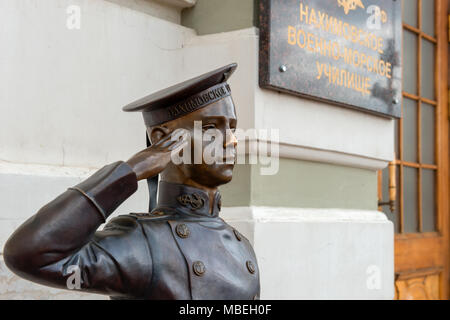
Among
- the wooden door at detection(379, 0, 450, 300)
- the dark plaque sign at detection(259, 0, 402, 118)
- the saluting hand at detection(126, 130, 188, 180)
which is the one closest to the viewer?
the saluting hand at detection(126, 130, 188, 180)

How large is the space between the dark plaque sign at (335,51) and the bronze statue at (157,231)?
896 millimetres

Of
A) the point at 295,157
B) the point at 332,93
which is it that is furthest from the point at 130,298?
the point at 332,93

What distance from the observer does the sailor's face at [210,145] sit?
163 centimetres

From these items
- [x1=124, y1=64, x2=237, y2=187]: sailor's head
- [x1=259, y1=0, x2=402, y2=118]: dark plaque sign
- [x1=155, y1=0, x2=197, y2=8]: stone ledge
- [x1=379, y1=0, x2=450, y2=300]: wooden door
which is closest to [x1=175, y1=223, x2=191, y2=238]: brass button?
[x1=124, y1=64, x2=237, y2=187]: sailor's head

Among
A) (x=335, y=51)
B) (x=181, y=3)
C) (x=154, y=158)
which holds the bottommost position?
(x=154, y=158)

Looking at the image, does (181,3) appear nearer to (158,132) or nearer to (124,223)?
(158,132)

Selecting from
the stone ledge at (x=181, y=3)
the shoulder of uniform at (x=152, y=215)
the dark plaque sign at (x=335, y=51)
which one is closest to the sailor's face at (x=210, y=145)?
the shoulder of uniform at (x=152, y=215)

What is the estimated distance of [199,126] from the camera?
1646mm

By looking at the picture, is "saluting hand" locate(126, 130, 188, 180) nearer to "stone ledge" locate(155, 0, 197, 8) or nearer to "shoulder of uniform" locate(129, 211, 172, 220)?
"shoulder of uniform" locate(129, 211, 172, 220)

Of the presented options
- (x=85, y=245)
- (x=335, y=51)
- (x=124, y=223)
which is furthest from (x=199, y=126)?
(x=335, y=51)

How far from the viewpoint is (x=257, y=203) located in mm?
2504

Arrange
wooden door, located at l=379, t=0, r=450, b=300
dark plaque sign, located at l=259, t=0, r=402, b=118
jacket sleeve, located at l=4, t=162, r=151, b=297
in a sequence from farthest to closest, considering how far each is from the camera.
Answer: wooden door, located at l=379, t=0, r=450, b=300 → dark plaque sign, located at l=259, t=0, r=402, b=118 → jacket sleeve, located at l=4, t=162, r=151, b=297

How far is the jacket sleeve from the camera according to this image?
135 centimetres

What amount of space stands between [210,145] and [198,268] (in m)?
0.30
